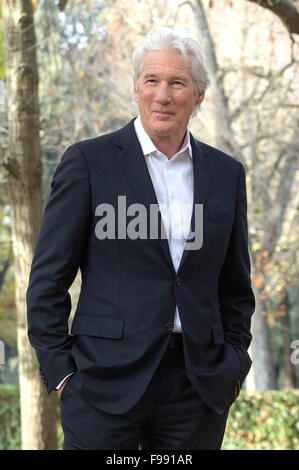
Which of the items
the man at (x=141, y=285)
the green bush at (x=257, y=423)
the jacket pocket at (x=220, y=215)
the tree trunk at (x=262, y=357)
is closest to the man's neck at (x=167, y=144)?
the man at (x=141, y=285)

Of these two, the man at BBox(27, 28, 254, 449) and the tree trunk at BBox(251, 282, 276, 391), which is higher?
the man at BBox(27, 28, 254, 449)

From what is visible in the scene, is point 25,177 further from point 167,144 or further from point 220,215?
point 220,215

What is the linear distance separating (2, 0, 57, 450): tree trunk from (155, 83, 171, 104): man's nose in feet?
5.91

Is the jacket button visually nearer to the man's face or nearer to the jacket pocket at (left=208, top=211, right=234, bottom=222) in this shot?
the jacket pocket at (left=208, top=211, right=234, bottom=222)

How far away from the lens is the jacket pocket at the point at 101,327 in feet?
7.50

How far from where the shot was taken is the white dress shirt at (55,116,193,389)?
2.38 meters

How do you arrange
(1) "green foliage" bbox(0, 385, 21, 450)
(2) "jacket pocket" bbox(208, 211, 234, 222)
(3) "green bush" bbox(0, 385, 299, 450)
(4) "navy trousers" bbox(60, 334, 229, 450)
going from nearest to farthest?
(4) "navy trousers" bbox(60, 334, 229, 450)
(2) "jacket pocket" bbox(208, 211, 234, 222)
(3) "green bush" bbox(0, 385, 299, 450)
(1) "green foliage" bbox(0, 385, 21, 450)

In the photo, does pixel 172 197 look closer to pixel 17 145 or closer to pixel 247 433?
pixel 17 145

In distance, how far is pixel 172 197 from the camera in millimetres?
2436

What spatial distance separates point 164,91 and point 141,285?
710 millimetres

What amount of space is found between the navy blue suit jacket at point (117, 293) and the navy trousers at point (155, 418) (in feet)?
0.15

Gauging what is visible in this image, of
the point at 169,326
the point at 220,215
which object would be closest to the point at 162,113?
the point at 220,215

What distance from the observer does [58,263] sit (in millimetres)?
2354

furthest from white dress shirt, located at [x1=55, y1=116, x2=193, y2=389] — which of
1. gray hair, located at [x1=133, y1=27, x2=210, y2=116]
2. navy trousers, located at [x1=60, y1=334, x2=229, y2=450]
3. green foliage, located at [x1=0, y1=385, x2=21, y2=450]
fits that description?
green foliage, located at [x1=0, y1=385, x2=21, y2=450]
